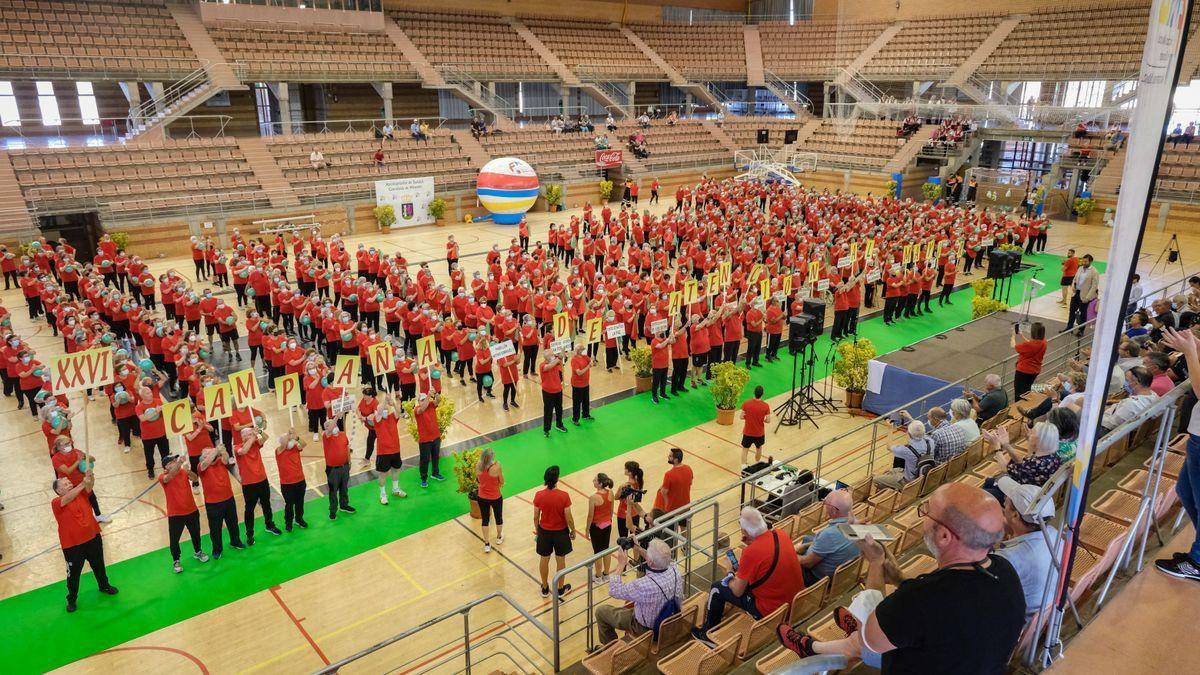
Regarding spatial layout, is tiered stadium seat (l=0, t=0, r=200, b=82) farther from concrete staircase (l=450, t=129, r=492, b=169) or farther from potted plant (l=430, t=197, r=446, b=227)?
potted plant (l=430, t=197, r=446, b=227)

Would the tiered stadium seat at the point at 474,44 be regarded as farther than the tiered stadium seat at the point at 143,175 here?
Yes

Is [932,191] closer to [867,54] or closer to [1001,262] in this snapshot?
[867,54]

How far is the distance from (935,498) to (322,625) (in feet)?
24.8

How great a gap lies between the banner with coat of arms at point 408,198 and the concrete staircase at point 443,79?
8.08 m

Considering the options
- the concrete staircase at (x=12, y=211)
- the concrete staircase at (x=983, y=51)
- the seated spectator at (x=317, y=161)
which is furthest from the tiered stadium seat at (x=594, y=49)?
the concrete staircase at (x=12, y=211)

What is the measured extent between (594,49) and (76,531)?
42402mm

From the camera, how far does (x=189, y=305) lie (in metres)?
16.7

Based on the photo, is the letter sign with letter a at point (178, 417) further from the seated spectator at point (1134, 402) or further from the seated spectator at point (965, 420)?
the seated spectator at point (1134, 402)

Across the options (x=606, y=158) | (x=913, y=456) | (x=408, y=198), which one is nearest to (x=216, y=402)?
(x=913, y=456)

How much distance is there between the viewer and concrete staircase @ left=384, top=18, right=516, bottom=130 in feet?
123

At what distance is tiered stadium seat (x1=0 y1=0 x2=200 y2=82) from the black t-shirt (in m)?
34.6

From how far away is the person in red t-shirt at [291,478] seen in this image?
982cm

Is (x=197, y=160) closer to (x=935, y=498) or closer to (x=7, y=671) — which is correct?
(x=7, y=671)

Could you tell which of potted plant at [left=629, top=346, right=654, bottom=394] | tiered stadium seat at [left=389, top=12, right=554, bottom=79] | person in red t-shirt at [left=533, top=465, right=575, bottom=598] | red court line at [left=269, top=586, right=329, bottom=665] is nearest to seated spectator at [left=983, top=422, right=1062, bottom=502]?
person in red t-shirt at [left=533, top=465, right=575, bottom=598]
